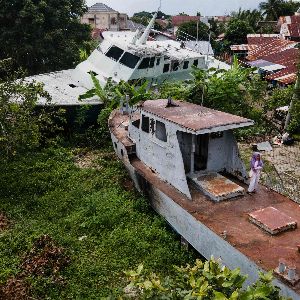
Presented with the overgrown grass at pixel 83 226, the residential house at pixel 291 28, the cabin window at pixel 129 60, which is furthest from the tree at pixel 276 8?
the overgrown grass at pixel 83 226

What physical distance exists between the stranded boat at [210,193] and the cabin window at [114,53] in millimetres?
5166

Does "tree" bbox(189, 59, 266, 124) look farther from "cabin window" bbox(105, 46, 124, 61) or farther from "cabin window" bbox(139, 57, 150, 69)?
"cabin window" bbox(105, 46, 124, 61)

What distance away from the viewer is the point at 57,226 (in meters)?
8.49

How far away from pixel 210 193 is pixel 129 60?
7808 millimetres

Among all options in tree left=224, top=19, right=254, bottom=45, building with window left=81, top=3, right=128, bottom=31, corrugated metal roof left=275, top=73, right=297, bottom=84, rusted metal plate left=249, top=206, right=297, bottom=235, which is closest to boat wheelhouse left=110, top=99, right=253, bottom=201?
rusted metal plate left=249, top=206, right=297, bottom=235

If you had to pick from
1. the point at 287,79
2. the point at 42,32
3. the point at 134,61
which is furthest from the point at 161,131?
the point at 287,79

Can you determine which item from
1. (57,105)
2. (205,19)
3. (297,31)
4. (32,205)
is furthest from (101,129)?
(205,19)

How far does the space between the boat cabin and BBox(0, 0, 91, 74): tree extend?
11.5 meters

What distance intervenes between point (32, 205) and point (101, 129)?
427cm

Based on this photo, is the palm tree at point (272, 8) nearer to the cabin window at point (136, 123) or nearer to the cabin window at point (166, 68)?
the cabin window at point (166, 68)

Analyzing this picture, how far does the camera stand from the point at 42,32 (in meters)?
19.1

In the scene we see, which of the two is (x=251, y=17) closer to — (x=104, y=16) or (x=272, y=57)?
(x=104, y=16)

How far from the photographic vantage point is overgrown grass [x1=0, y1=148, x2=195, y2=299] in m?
7.04

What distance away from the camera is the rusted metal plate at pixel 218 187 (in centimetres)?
783
